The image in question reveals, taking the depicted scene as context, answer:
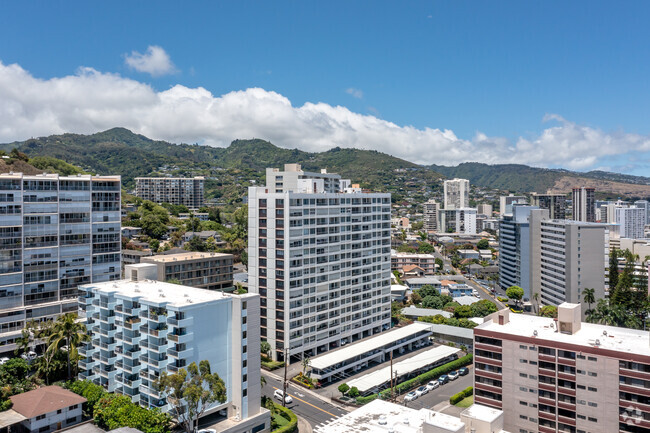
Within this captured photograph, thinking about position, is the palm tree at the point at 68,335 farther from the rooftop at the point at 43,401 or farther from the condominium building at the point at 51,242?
the condominium building at the point at 51,242

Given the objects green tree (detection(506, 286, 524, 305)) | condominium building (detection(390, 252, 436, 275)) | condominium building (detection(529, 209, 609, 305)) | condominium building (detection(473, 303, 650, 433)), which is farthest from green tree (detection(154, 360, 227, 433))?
condominium building (detection(390, 252, 436, 275))

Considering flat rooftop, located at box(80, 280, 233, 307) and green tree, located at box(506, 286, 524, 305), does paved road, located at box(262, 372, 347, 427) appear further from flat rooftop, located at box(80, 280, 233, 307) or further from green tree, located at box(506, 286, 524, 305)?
green tree, located at box(506, 286, 524, 305)

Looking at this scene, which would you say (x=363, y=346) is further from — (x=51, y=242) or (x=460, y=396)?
(x=51, y=242)

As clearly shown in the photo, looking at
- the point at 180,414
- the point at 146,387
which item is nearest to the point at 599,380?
the point at 180,414

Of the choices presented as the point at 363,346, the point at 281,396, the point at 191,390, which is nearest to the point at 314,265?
the point at 363,346

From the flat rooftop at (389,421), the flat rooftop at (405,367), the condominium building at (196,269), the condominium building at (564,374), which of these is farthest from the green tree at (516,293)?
the flat rooftop at (389,421)

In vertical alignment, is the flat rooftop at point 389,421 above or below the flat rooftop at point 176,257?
below

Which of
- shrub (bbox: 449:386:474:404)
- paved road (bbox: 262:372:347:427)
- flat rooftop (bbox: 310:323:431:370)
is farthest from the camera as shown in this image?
flat rooftop (bbox: 310:323:431:370)
